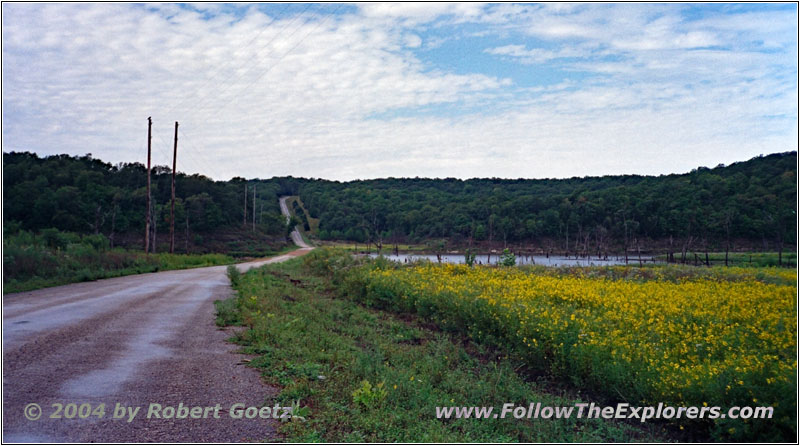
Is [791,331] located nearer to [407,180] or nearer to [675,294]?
[675,294]

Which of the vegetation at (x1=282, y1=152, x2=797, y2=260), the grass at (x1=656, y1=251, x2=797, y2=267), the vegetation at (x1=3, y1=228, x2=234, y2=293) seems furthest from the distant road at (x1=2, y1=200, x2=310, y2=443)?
the grass at (x1=656, y1=251, x2=797, y2=267)

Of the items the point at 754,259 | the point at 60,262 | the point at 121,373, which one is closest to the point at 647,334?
the point at 121,373

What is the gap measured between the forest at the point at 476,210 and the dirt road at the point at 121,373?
26.7m

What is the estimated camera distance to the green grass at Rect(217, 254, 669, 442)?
223 inches

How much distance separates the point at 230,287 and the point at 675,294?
13.4m

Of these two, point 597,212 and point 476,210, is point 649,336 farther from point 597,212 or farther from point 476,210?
point 476,210

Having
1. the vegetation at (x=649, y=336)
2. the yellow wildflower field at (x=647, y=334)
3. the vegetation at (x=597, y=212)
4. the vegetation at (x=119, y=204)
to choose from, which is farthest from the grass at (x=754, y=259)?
the vegetation at (x=119, y=204)

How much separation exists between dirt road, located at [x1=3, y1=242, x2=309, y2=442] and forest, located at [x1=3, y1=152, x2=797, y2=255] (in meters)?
26.7

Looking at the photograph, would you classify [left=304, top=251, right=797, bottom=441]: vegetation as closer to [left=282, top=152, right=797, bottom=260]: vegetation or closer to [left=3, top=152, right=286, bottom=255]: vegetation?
[left=282, top=152, right=797, bottom=260]: vegetation

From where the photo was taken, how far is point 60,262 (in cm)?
2109

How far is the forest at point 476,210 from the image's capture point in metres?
33.4

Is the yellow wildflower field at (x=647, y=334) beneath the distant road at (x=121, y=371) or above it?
above

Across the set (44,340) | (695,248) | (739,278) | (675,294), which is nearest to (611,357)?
(675,294)

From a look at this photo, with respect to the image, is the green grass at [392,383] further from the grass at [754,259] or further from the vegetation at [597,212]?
the grass at [754,259]
